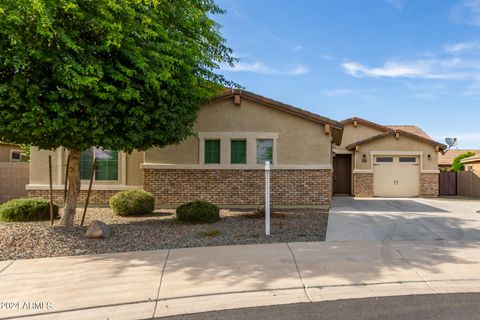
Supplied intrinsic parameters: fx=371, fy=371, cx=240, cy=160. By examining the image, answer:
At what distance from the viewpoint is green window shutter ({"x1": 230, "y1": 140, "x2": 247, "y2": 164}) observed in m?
14.1

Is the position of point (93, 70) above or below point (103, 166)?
above

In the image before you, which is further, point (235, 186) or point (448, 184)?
point (448, 184)

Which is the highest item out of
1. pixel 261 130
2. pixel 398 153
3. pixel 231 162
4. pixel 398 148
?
pixel 261 130

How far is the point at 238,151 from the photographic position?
14125 millimetres

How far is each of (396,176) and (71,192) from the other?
16567 millimetres

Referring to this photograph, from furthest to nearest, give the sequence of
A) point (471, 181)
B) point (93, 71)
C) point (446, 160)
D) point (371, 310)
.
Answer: point (446, 160) < point (471, 181) < point (93, 71) < point (371, 310)

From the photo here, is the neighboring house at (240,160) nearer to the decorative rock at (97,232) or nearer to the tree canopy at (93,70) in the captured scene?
the tree canopy at (93,70)

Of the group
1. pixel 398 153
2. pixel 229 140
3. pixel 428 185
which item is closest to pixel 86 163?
pixel 229 140

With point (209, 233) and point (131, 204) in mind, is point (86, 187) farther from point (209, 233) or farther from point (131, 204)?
point (209, 233)

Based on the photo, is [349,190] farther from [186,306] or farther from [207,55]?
[186,306]

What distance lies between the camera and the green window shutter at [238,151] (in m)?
14.1

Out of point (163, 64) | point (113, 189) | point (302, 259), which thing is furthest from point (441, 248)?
point (113, 189)

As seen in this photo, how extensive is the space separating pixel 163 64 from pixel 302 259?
5152mm

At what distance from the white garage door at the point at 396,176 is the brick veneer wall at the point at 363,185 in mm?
294
